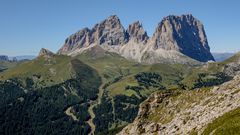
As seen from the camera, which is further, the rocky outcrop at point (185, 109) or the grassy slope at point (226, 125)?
the rocky outcrop at point (185, 109)

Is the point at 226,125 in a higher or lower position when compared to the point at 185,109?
higher

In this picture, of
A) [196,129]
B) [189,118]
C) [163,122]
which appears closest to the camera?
[196,129]

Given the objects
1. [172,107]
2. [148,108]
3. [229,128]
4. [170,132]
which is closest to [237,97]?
[170,132]

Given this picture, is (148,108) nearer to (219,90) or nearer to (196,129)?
(219,90)

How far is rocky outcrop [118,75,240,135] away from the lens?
7969cm

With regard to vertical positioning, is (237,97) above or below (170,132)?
above

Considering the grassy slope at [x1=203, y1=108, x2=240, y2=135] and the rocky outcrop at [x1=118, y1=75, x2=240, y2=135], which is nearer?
the grassy slope at [x1=203, y1=108, x2=240, y2=135]

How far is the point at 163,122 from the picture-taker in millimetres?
109938

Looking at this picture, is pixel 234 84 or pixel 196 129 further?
pixel 234 84

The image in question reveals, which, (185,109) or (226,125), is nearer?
(226,125)

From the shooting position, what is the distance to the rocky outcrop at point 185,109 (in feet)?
261

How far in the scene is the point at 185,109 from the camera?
4163 inches

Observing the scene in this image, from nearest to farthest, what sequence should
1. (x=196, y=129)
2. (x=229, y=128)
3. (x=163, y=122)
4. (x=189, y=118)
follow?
1. (x=229, y=128)
2. (x=196, y=129)
3. (x=189, y=118)
4. (x=163, y=122)

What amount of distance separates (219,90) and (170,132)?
2416 centimetres
